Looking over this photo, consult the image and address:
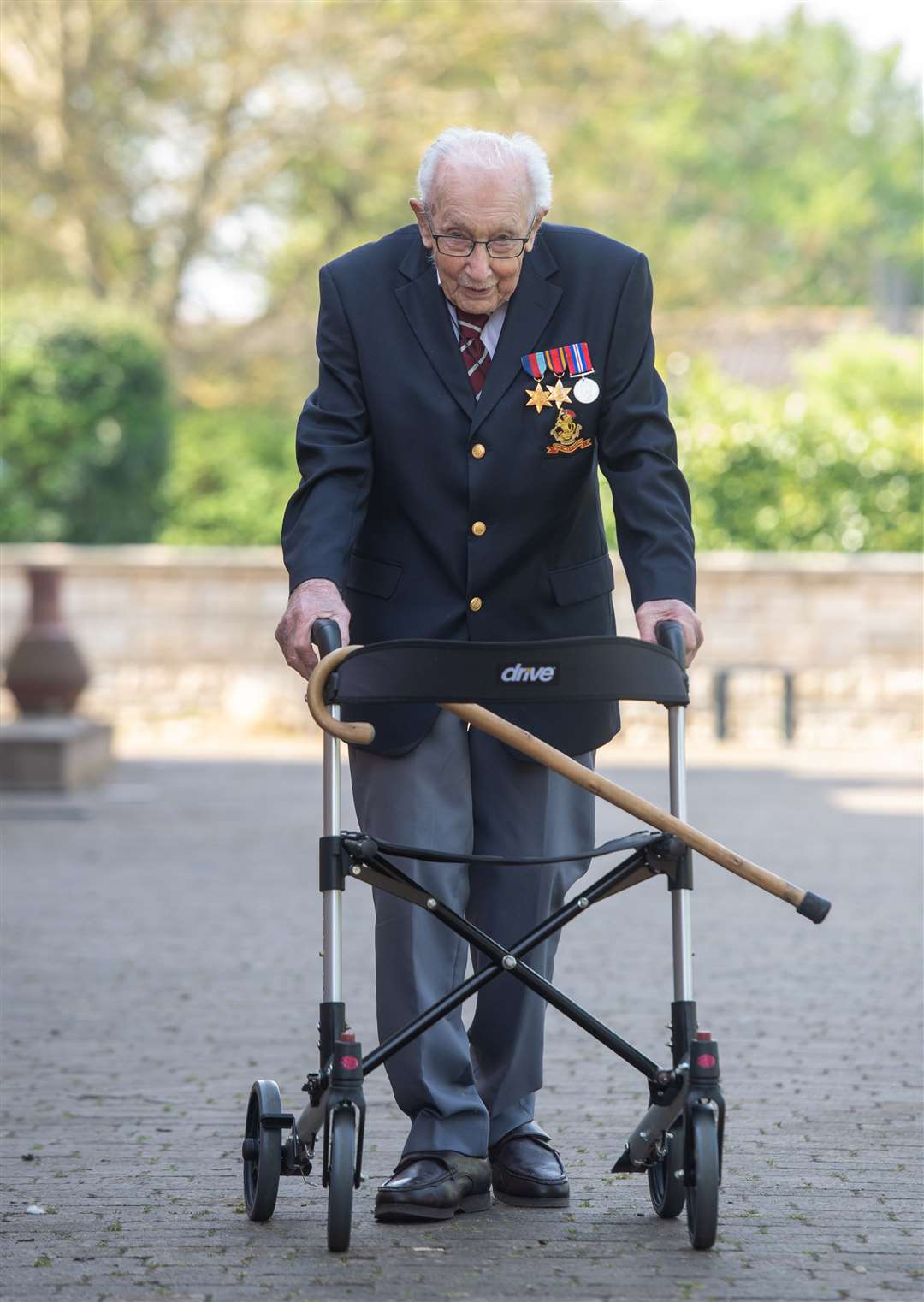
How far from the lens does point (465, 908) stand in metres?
4.53

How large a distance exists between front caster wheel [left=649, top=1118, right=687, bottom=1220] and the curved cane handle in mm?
910

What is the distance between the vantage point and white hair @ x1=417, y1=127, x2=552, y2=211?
4109 mm

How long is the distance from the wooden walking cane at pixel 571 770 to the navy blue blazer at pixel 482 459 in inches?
15.8

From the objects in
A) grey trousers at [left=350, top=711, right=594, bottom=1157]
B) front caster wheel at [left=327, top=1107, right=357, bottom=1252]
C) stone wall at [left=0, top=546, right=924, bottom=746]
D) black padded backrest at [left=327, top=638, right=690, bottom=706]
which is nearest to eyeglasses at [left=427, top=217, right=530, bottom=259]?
black padded backrest at [left=327, top=638, right=690, bottom=706]

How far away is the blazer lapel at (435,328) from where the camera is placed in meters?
4.34

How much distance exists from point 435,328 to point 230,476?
24111mm

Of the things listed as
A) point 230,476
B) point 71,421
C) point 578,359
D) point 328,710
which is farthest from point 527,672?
point 230,476

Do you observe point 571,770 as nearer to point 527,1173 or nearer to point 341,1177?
point 341,1177

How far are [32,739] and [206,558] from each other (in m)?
5.96

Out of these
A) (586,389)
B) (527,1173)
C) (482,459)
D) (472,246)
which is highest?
(472,246)

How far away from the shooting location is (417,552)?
14.5 ft

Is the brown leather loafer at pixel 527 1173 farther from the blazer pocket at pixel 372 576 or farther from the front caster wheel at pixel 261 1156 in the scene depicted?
the blazer pocket at pixel 372 576

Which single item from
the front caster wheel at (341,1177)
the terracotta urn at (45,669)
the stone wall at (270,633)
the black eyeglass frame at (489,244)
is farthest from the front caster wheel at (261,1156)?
the stone wall at (270,633)

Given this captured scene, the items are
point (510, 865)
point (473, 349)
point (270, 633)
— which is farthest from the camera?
point (270, 633)
